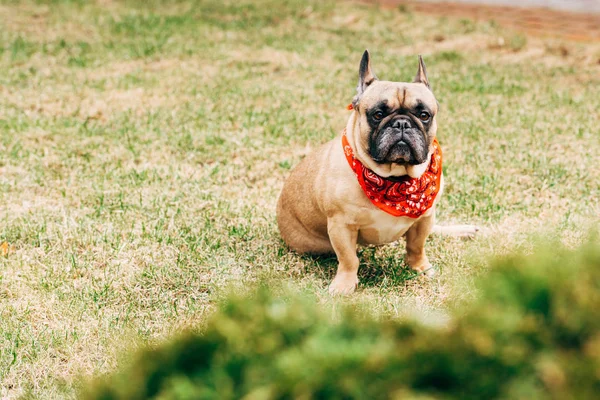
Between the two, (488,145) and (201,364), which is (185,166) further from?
(201,364)

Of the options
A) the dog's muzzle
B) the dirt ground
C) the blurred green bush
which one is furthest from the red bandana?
the dirt ground

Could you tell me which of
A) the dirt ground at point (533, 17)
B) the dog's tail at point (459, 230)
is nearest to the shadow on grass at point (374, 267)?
the dog's tail at point (459, 230)

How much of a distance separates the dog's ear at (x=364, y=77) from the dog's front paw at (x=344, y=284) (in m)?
0.87

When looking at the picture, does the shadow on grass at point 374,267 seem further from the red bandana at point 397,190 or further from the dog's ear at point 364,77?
the dog's ear at point 364,77

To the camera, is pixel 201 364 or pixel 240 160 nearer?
pixel 201 364

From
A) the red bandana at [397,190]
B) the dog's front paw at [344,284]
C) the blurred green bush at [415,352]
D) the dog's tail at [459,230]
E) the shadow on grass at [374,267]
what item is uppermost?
the blurred green bush at [415,352]

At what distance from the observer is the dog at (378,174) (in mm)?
3119

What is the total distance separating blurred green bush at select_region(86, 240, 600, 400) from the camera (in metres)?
0.92

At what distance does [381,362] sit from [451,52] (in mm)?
7858

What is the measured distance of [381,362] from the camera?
3.20ft

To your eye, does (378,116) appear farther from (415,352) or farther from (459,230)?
(415,352)

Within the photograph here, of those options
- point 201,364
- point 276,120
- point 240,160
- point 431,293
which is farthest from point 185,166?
point 201,364

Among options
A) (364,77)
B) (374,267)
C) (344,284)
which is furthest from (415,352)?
(374,267)

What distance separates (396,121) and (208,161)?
2.38 m
